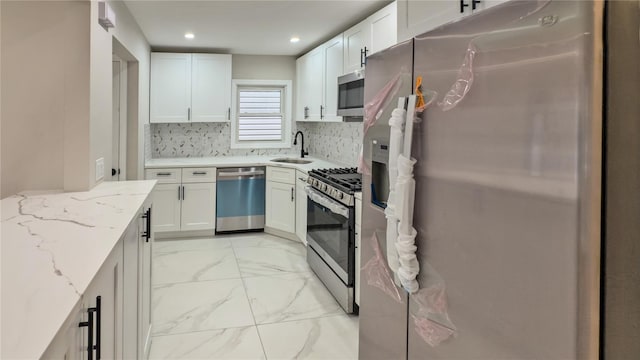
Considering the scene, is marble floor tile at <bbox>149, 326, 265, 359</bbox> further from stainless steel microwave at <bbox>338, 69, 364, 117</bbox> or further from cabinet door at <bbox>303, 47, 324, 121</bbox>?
cabinet door at <bbox>303, 47, 324, 121</bbox>

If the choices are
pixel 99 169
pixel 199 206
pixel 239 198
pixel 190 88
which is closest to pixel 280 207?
pixel 239 198

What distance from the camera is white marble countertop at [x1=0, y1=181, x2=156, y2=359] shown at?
0.74m

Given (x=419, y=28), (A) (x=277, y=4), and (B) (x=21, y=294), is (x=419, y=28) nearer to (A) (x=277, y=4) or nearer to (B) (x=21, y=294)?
(A) (x=277, y=4)

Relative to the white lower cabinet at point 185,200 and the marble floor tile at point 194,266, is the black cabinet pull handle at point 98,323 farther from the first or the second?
the white lower cabinet at point 185,200

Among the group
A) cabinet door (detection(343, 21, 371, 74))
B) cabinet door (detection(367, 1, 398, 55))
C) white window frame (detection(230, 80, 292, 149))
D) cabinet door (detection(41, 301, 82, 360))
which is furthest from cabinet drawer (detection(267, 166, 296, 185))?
cabinet door (detection(41, 301, 82, 360))

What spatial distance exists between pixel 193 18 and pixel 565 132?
12.0 ft

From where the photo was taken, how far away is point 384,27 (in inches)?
122

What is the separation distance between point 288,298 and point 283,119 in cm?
313

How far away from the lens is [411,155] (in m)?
1.40

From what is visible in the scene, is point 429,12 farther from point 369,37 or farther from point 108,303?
point 108,303

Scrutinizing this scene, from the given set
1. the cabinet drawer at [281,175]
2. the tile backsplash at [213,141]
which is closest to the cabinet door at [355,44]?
the tile backsplash at [213,141]

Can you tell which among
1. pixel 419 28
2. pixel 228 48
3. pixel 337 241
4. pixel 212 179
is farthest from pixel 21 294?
pixel 228 48

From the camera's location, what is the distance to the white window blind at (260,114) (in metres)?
5.71

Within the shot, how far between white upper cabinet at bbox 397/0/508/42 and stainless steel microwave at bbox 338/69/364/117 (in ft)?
3.08
